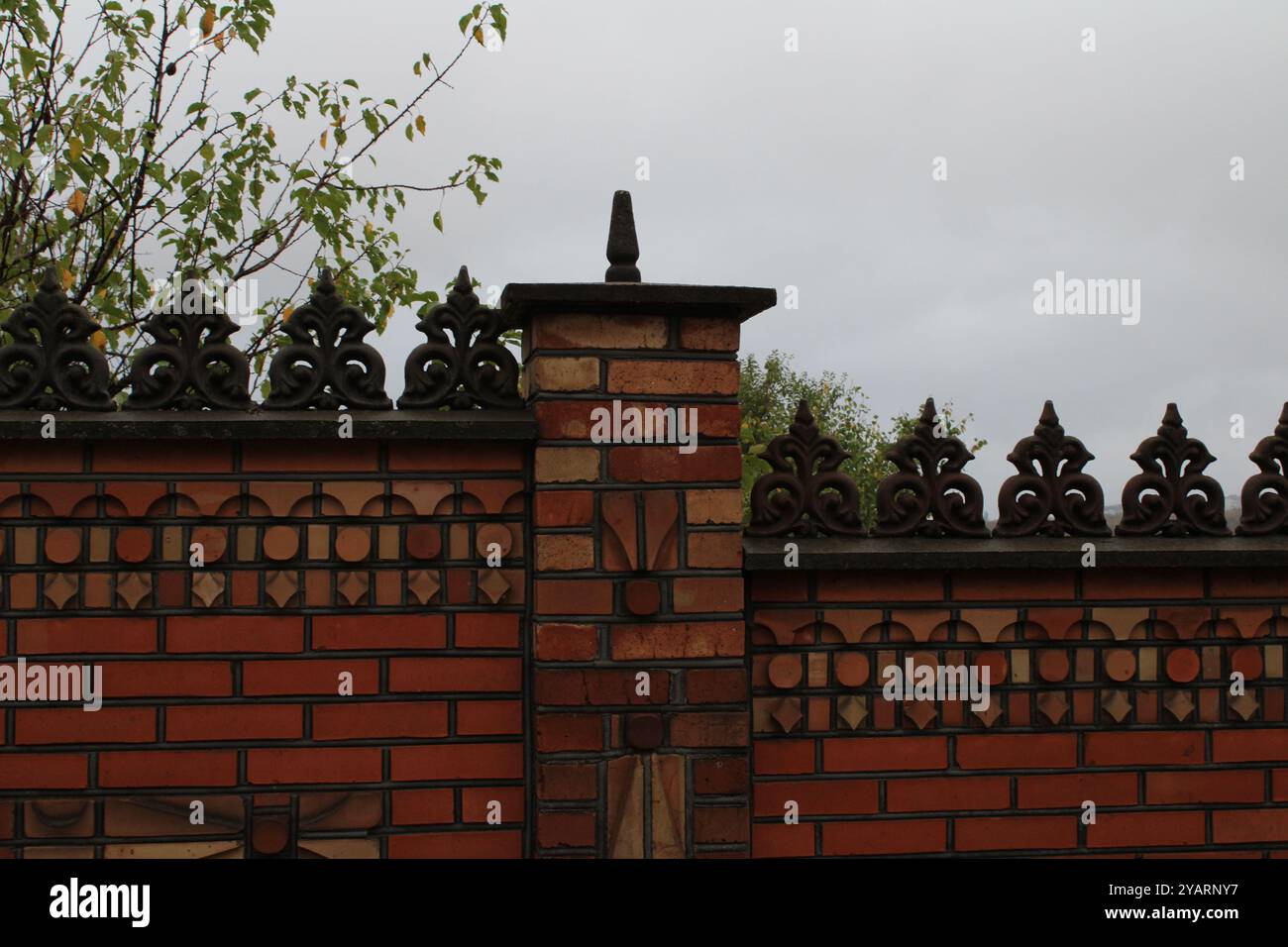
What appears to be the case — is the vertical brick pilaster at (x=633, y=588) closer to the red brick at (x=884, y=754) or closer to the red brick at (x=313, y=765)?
the red brick at (x=884, y=754)

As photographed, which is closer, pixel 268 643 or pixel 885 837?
pixel 268 643

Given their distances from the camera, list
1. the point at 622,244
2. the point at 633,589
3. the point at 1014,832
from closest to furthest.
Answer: the point at 633,589 → the point at 622,244 → the point at 1014,832

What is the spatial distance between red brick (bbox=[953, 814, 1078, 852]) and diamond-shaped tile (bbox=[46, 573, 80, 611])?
8.43 feet

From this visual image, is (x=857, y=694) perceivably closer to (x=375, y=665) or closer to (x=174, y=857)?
(x=375, y=665)

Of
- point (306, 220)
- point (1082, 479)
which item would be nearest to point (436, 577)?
point (1082, 479)

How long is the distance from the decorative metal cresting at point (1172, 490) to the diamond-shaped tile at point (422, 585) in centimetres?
203

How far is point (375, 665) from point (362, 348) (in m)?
0.88

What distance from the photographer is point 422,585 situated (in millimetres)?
3189

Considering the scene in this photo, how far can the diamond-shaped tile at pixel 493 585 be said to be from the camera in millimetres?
3199

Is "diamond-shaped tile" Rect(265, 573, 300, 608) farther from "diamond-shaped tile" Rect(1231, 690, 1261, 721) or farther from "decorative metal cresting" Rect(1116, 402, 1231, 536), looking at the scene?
"diamond-shaped tile" Rect(1231, 690, 1261, 721)

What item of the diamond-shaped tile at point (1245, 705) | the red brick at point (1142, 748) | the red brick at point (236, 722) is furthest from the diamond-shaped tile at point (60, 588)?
the diamond-shaped tile at point (1245, 705)

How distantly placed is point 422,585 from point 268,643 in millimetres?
443

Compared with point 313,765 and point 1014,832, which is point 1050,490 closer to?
point 1014,832

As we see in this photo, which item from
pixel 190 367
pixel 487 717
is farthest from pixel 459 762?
pixel 190 367
